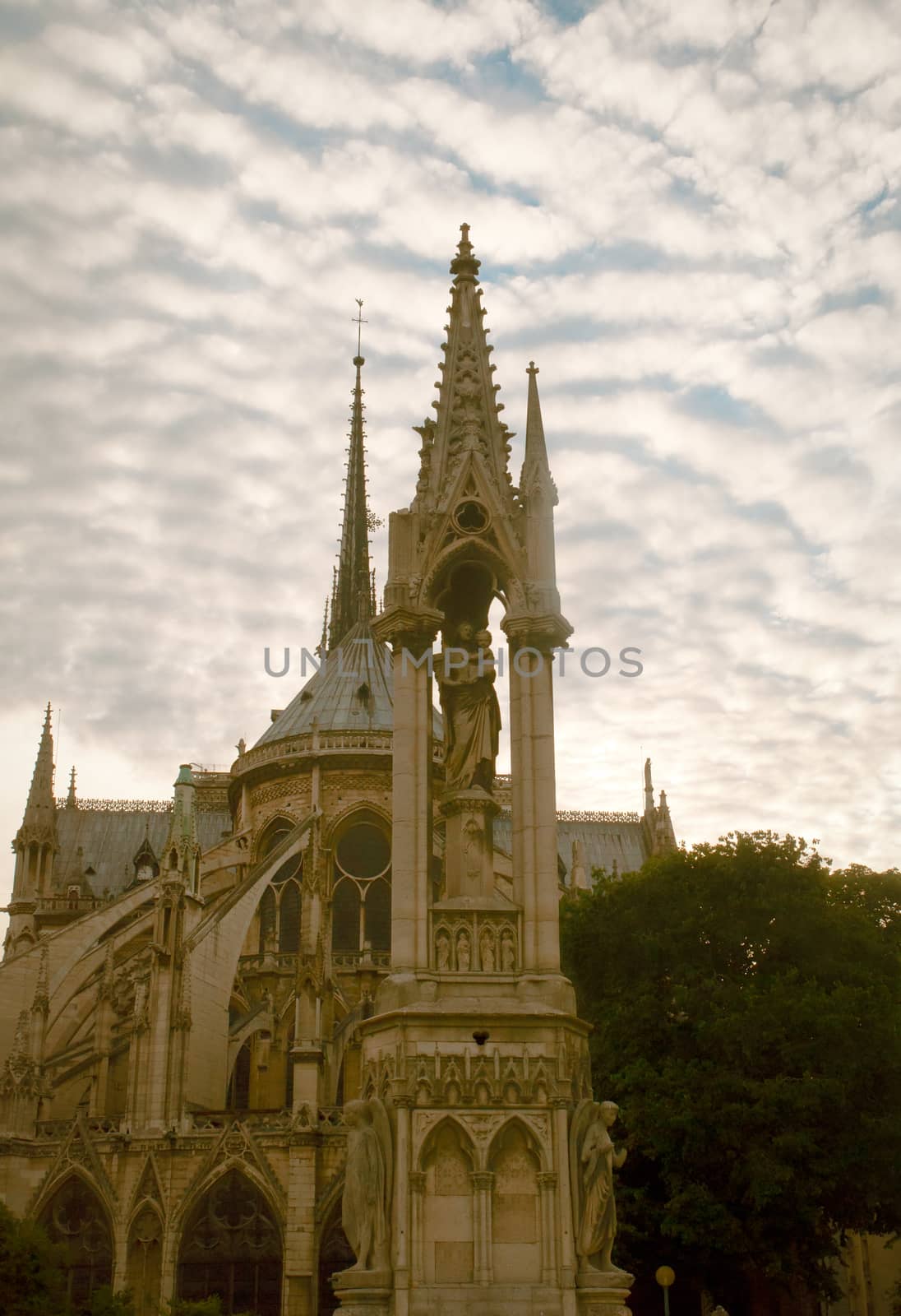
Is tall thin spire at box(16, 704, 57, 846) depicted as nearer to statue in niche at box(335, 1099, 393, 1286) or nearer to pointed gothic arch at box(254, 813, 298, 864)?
pointed gothic arch at box(254, 813, 298, 864)

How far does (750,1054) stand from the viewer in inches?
1092

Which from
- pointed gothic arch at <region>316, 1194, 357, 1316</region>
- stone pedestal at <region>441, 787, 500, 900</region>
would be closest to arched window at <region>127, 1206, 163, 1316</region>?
pointed gothic arch at <region>316, 1194, 357, 1316</region>

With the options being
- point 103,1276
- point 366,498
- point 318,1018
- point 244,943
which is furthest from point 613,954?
point 366,498

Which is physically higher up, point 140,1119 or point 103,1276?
point 140,1119

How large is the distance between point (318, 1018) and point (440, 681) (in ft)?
86.2

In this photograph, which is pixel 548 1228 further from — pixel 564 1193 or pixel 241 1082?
pixel 241 1082

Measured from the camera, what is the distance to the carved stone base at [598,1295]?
941 centimetres

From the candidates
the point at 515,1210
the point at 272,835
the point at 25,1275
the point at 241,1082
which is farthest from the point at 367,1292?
the point at 272,835

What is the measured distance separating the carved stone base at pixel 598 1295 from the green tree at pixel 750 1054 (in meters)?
18.1

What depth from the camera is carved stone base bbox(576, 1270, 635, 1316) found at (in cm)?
941

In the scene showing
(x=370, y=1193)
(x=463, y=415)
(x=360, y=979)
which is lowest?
(x=370, y=1193)

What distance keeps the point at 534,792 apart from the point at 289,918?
39972mm

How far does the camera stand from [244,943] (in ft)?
159

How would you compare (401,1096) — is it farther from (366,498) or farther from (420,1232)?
(366,498)
